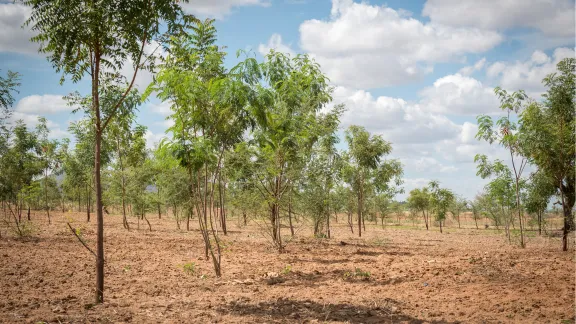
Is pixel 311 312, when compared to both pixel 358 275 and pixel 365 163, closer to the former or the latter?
pixel 358 275

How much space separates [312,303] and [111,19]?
22.3 feet

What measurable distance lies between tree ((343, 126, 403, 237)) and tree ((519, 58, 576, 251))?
916 centimetres

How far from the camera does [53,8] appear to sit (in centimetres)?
659

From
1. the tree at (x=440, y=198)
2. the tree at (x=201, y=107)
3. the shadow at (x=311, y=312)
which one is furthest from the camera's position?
the tree at (x=440, y=198)

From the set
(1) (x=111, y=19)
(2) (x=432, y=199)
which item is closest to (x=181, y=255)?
(1) (x=111, y=19)

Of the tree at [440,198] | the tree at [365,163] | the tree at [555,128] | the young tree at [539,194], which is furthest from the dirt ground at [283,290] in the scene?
the tree at [440,198]

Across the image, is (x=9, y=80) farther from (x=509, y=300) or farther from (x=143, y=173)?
(x=509, y=300)

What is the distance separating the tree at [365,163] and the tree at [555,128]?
9155mm

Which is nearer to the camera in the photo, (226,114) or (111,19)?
(111,19)

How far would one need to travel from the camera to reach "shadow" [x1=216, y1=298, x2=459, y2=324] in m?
6.57

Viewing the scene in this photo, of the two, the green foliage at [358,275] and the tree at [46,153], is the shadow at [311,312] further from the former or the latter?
the tree at [46,153]

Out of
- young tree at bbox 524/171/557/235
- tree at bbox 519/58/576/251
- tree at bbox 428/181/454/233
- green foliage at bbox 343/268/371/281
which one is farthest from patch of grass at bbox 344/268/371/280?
tree at bbox 428/181/454/233

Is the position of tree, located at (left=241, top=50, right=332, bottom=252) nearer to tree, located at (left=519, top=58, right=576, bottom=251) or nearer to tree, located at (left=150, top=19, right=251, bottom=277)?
tree, located at (left=150, top=19, right=251, bottom=277)

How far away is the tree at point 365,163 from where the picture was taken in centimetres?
2366
